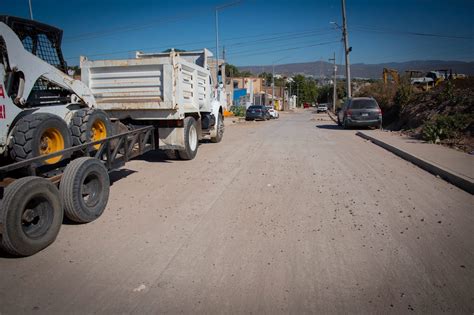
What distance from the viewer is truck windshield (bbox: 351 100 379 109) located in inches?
786

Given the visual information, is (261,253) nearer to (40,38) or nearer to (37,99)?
(37,99)

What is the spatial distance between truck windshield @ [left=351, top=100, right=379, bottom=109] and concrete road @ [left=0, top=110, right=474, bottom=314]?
Result: 13156mm

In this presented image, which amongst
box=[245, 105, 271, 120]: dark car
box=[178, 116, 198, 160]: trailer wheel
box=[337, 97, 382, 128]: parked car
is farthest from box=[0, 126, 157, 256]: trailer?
box=[245, 105, 271, 120]: dark car

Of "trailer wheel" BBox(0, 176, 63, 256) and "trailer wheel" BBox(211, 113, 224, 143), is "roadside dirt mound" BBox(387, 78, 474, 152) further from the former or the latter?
"trailer wheel" BBox(0, 176, 63, 256)

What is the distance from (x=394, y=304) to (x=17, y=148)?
15.7 ft

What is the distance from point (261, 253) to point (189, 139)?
6.42 meters

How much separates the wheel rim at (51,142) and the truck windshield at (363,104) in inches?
690

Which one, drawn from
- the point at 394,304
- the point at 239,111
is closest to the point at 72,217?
the point at 394,304

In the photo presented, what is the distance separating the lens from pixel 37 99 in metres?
5.59

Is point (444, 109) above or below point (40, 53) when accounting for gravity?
below

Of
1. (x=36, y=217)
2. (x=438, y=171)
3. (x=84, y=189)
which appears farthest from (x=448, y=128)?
(x=36, y=217)

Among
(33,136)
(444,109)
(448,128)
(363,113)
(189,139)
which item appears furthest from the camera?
(363,113)

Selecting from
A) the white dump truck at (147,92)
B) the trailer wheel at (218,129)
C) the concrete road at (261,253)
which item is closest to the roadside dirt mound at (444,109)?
the concrete road at (261,253)

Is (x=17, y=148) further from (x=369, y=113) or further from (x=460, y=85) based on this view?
(x=460, y=85)
